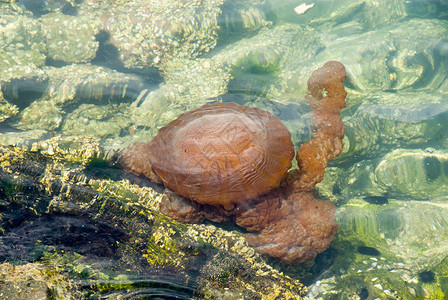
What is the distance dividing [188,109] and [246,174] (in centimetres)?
203

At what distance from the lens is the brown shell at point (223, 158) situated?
8.13ft

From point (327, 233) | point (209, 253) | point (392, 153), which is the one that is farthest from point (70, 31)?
point (392, 153)

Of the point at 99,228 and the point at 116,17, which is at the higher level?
the point at 116,17

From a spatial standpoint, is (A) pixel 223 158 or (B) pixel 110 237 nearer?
(B) pixel 110 237

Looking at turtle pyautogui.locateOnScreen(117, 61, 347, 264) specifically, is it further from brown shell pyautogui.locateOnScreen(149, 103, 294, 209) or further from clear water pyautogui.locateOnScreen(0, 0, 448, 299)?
clear water pyautogui.locateOnScreen(0, 0, 448, 299)

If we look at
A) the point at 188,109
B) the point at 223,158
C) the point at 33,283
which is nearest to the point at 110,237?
the point at 33,283

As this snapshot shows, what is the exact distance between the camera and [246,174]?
2.49m

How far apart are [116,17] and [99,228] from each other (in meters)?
4.86

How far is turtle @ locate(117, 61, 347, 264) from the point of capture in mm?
2498

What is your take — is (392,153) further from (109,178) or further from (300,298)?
(109,178)

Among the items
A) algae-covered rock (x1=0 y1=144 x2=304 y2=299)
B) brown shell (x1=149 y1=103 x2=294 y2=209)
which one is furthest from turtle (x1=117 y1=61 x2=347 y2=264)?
algae-covered rock (x1=0 y1=144 x2=304 y2=299)

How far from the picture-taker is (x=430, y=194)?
13.3ft

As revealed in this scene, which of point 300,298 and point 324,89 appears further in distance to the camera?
point 324,89

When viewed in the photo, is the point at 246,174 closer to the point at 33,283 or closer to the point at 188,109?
the point at 33,283
